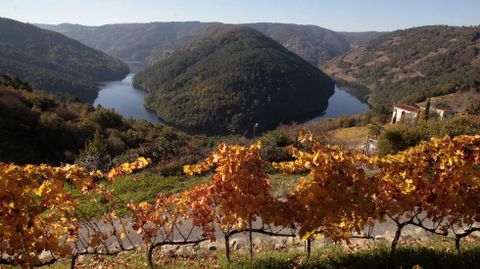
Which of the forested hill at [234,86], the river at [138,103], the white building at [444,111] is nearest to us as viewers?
the white building at [444,111]

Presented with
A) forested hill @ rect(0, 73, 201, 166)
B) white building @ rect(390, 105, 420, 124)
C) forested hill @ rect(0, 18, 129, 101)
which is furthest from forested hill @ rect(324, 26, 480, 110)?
forested hill @ rect(0, 18, 129, 101)

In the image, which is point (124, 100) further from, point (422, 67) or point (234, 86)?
point (422, 67)

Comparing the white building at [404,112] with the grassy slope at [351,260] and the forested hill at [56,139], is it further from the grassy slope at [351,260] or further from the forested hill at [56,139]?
the grassy slope at [351,260]

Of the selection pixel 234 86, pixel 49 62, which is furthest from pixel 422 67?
pixel 49 62

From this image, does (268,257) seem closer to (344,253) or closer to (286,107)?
(344,253)

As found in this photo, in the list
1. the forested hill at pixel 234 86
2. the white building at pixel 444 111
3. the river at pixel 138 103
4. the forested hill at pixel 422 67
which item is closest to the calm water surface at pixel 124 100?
the river at pixel 138 103

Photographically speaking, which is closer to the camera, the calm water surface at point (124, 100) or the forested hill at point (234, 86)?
the forested hill at point (234, 86)
